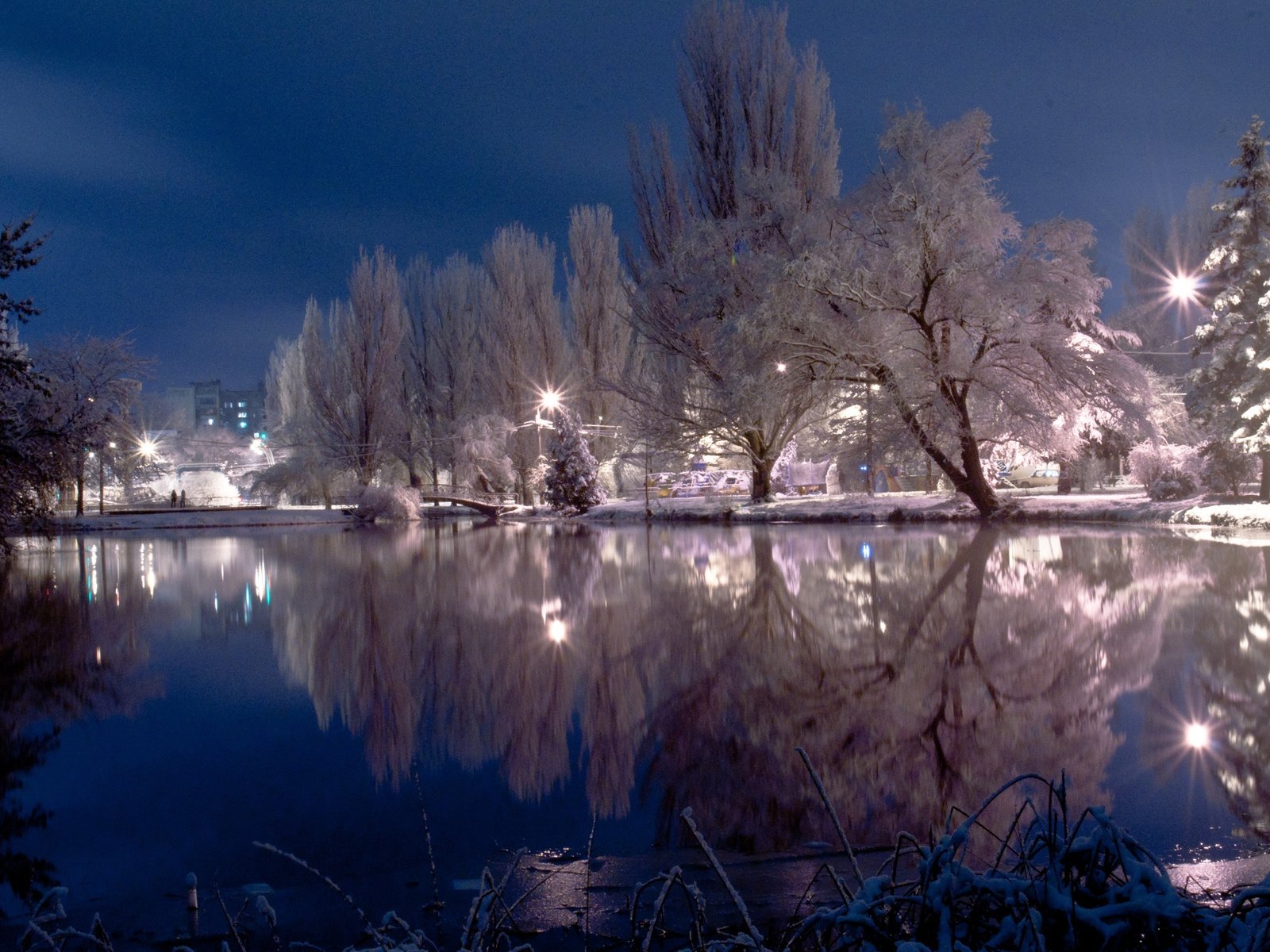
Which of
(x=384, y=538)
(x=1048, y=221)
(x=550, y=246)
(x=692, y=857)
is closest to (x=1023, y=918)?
(x=692, y=857)

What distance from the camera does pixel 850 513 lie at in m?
27.6

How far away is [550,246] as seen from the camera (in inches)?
1780

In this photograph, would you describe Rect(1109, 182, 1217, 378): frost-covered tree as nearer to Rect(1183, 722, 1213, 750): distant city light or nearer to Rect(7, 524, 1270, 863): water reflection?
Rect(7, 524, 1270, 863): water reflection

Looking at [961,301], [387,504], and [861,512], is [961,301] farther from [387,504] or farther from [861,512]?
[387,504]

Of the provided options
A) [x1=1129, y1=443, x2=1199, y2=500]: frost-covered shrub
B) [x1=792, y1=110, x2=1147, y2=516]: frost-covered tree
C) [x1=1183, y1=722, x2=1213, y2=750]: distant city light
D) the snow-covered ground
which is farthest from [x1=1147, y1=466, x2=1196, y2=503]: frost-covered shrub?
[x1=1183, y1=722, x2=1213, y2=750]: distant city light

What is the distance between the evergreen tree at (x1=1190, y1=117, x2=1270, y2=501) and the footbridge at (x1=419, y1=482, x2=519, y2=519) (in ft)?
80.7

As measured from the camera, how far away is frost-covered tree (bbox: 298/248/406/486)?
1727 inches

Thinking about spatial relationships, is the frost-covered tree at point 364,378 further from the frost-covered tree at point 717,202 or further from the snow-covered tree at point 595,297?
the frost-covered tree at point 717,202

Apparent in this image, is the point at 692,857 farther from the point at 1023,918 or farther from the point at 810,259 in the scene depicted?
the point at 810,259

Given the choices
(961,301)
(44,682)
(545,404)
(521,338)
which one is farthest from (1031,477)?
(44,682)

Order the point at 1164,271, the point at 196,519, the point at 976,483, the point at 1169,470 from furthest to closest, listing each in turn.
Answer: the point at 1164,271
the point at 196,519
the point at 976,483
the point at 1169,470

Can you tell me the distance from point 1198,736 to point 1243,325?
889 inches

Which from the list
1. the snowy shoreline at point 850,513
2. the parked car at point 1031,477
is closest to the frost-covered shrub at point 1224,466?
the snowy shoreline at point 850,513

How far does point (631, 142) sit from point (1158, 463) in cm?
1837
